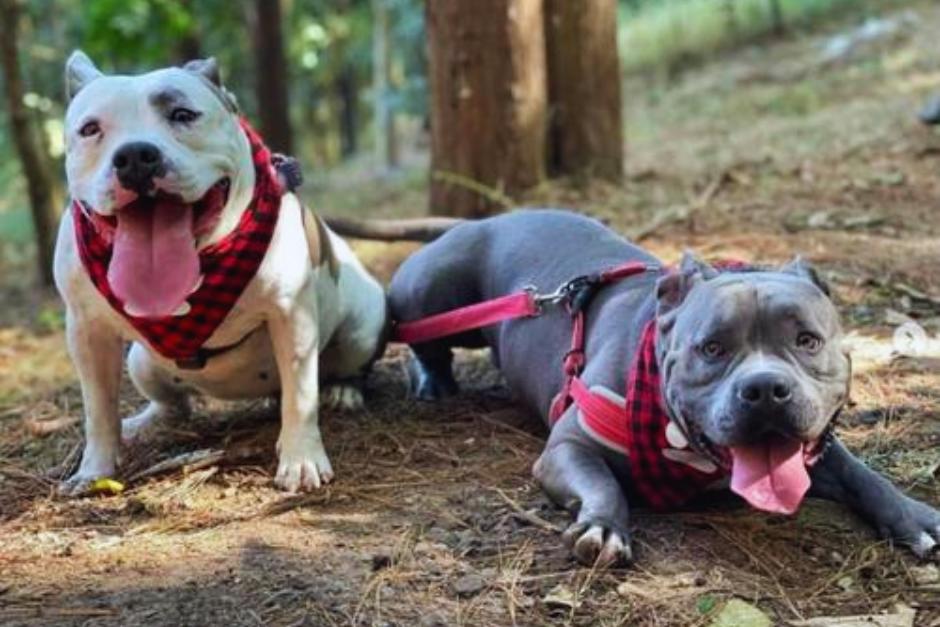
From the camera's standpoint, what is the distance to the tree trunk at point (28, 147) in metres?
8.90

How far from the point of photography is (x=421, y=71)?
17125 mm

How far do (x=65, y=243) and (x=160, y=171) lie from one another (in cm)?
66

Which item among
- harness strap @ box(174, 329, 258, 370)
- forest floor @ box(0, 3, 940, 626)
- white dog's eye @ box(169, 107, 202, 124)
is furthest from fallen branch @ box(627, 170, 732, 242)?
white dog's eye @ box(169, 107, 202, 124)

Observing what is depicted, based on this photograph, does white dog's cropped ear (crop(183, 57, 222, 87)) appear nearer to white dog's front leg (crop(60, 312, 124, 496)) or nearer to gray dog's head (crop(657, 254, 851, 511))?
white dog's front leg (crop(60, 312, 124, 496))

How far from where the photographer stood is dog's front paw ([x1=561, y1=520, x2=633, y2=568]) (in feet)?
10.2

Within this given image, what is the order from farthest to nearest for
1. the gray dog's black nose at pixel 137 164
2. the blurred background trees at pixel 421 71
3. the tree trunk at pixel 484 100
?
the blurred background trees at pixel 421 71 < the tree trunk at pixel 484 100 < the gray dog's black nose at pixel 137 164

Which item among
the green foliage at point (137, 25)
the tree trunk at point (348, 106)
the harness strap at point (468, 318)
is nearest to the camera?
the harness strap at point (468, 318)

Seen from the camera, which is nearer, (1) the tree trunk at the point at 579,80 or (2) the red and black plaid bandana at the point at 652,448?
(2) the red and black plaid bandana at the point at 652,448

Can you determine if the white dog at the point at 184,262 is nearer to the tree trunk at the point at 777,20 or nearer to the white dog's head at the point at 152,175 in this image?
the white dog's head at the point at 152,175

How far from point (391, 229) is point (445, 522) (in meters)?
2.09

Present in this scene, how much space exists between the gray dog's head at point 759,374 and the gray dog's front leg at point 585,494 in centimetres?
30

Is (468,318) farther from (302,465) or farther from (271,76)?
(271,76)

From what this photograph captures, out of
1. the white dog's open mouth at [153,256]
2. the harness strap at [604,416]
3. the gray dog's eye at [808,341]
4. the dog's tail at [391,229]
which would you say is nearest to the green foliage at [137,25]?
the dog's tail at [391,229]

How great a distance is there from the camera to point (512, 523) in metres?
3.44
